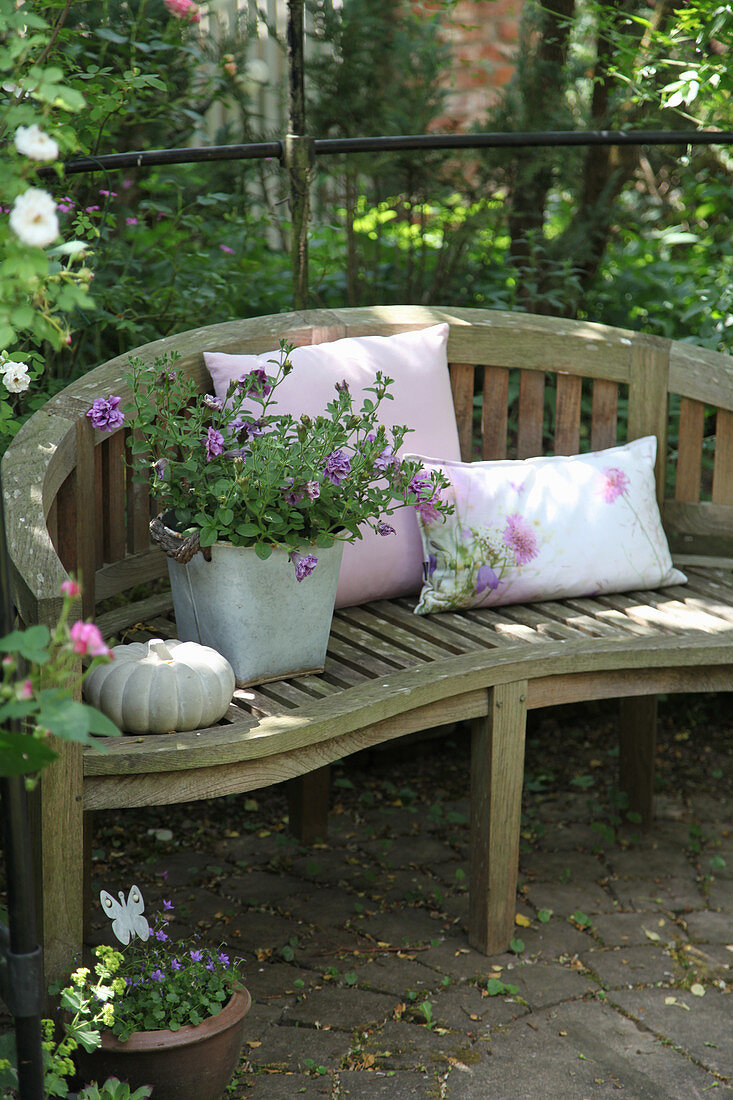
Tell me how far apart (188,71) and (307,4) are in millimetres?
594

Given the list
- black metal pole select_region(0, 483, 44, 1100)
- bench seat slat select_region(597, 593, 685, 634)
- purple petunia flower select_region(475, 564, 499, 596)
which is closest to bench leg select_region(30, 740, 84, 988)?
black metal pole select_region(0, 483, 44, 1100)

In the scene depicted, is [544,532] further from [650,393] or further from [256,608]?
[256,608]

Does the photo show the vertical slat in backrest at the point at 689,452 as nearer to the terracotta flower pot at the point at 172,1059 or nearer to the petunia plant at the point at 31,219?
the terracotta flower pot at the point at 172,1059

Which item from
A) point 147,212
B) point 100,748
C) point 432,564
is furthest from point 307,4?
point 100,748

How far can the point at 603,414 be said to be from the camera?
274 cm

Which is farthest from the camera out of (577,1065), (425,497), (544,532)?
(544,532)

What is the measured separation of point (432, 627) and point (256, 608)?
20.1 inches

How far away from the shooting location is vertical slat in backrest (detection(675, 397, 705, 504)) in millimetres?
2742

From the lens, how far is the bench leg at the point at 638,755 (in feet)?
9.30

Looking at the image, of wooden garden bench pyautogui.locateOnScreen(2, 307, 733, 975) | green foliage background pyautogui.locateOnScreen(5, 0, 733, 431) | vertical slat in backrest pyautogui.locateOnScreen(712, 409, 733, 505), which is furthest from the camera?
green foliage background pyautogui.locateOnScreen(5, 0, 733, 431)

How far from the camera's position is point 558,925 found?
244 centimetres

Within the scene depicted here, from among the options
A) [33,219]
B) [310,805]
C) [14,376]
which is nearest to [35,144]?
[33,219]

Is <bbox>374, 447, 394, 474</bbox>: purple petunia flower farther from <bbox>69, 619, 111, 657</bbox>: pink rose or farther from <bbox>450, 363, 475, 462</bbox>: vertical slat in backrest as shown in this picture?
<bbox>69, 619, 111, 657</bbox>: pink rose

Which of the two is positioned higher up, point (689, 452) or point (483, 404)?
point (483, 404)
